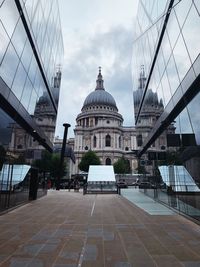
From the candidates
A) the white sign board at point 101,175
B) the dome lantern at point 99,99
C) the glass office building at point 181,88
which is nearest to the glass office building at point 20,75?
the glass office building at point 181,88

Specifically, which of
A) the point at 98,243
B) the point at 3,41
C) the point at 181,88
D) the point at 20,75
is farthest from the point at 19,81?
the point at 98,243

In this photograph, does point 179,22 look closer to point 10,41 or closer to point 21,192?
point 10,41

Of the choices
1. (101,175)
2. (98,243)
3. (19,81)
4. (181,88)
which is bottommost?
(98,243)

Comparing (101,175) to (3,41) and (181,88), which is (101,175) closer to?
(181,88)

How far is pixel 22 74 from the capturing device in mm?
14125

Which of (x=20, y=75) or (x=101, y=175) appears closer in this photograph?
(x=20, y=75)

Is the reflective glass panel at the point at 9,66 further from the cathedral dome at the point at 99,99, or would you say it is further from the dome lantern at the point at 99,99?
the cathedral dome at the point at 99,99

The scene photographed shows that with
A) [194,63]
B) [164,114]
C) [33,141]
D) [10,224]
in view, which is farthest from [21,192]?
[194,63]

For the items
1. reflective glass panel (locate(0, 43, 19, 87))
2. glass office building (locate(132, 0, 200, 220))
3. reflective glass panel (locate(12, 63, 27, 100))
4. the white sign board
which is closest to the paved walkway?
glass office building (locate(132, 0, 200, 220))

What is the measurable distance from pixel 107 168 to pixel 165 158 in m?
23.8

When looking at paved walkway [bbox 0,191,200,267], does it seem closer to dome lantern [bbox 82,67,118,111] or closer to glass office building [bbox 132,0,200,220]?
glass office building [bbox 132,0,200,220]

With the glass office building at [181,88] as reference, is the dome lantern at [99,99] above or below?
above

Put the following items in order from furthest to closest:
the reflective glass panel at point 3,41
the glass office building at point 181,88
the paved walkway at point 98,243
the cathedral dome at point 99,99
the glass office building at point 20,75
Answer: the cathedral dome at point 99,99, the glass office building at point 20,75, the reflective glass panel at point 3,41, the glass office building at point 181,88, the paved walkway at point 98,243

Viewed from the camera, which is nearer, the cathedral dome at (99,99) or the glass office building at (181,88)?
the glass office building at (181,88)
